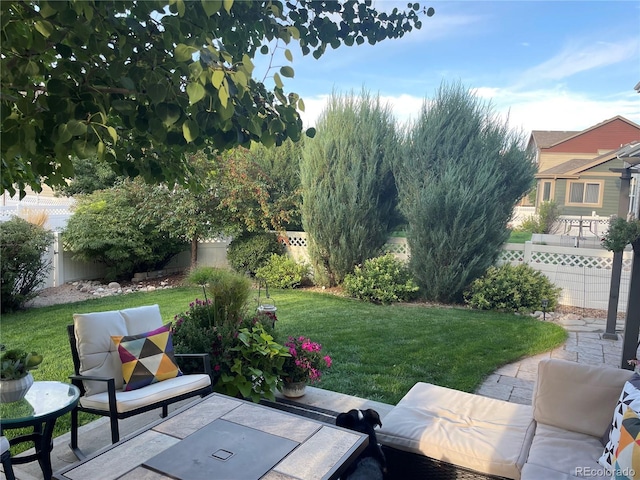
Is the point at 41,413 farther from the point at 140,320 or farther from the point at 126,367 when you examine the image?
the point at 140,320

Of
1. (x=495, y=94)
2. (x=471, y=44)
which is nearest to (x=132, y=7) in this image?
(x=471, y=44)

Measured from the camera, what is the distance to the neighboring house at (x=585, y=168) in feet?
47.9

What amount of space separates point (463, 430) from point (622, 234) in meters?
2.64

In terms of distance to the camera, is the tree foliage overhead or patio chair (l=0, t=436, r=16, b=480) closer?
the tree foliage overhead

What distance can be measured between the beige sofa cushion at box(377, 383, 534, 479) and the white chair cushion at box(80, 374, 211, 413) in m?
1.34

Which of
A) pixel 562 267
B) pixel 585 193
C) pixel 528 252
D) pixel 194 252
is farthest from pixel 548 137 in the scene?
pixel 194 252

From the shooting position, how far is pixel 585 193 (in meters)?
15.4

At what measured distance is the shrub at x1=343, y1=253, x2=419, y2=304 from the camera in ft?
24.1

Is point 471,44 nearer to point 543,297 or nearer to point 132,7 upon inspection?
point 543,297

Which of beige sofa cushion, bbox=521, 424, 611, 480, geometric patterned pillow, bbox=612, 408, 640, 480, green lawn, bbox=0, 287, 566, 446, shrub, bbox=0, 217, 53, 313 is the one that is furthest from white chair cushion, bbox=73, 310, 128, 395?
shrub, bbox=0, 217, 53, 313

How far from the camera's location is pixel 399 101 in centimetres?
793

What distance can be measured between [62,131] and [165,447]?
4.71 feet

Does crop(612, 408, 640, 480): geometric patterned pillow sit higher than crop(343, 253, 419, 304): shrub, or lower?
higher

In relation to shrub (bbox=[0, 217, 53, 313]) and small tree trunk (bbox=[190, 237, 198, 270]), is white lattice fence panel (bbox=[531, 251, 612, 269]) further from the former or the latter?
shrub (bbox=[0, 217, 53, 313])
